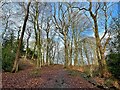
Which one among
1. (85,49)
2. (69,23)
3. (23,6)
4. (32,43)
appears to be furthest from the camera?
(32,43)

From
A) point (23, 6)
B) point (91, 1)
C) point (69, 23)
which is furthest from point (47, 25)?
point (91, 1)

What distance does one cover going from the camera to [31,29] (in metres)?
32.2

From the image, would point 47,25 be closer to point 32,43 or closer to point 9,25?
point 9,25

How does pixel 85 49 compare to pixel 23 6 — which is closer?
pixel 23 6

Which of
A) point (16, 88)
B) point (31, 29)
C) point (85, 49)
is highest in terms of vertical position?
point (31, 29)

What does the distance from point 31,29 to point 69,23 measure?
6.42 metres

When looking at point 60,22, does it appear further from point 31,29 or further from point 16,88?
point 16,88

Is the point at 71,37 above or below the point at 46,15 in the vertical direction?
below

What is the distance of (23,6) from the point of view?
74.0ft

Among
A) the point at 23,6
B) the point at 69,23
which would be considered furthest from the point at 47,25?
the point at 23,6

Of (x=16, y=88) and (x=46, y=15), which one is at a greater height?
(x=46, y=15)

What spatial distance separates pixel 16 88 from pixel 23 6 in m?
12.9

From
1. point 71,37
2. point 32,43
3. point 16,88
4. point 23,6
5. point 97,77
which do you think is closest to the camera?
point 16,88

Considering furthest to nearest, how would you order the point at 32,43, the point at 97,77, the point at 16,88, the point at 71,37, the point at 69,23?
the point at 32,43
the point at 71,37
the point at 69,23
the point at 97,77
the point at 16,88
